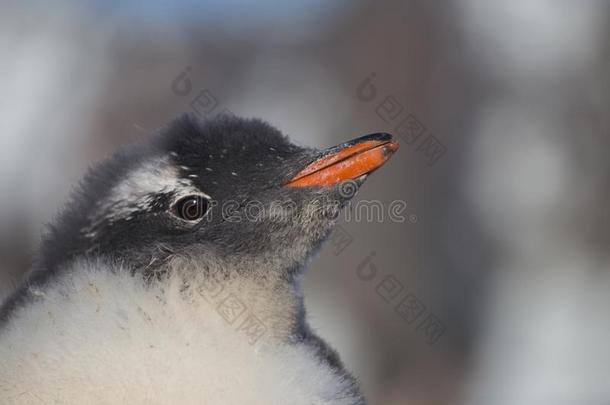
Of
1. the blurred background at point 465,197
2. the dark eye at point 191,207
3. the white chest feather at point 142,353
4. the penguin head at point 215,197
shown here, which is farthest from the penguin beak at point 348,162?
the blurred background at point 465,197

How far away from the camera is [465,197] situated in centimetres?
825

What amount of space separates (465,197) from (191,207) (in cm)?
663

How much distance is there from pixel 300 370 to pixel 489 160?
7.09m

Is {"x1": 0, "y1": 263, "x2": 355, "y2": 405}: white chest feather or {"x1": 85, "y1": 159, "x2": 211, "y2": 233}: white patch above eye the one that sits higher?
{"x1": 85, "y1": 159, "x2": 211, "y2": 233}: white patch above eye

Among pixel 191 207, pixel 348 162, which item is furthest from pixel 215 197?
pixel 348 162

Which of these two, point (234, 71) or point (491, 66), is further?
point (234, 71)

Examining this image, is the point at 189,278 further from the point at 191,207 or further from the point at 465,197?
the point at 465,197

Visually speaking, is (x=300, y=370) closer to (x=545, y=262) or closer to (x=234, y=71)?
(x=545, y=262)

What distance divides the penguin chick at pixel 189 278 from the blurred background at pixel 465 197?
14.4 feet

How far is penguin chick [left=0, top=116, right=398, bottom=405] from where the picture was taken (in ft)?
5.16

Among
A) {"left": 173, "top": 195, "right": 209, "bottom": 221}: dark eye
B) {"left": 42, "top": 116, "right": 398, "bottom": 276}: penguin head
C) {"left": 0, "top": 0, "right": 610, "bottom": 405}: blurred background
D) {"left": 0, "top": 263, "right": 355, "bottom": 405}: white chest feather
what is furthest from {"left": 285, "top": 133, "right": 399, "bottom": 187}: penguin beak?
{"left": 0, "top": 0, "right": 610, "bottom": 405}: blurred background

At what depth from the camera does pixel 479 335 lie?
7766mm

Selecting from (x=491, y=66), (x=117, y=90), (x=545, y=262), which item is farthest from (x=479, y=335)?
(x=117, y=90)

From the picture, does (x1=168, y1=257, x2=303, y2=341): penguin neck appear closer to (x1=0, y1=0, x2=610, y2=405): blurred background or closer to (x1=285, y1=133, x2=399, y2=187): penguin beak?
(x1=285, y1=133, x2=399, y2=187): penguin beak
